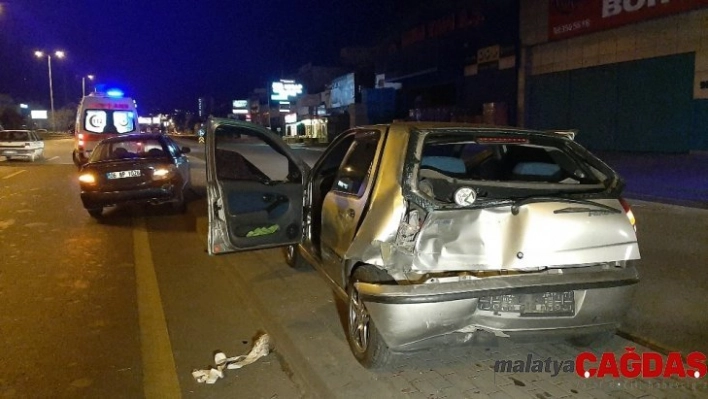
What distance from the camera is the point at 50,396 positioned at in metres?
3.86

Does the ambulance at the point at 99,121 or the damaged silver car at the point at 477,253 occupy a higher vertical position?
the ambulance at the point at 99,121

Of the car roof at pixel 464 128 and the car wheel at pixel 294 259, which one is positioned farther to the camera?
the car wheel at pixel 294 259

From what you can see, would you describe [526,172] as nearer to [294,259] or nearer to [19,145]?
[294,259]

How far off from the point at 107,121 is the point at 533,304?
1915 cm

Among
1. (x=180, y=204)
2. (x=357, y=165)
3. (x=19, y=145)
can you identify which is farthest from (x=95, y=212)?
(x=19, y=145)

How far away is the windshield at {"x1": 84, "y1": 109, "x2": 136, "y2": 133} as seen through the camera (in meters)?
19.7

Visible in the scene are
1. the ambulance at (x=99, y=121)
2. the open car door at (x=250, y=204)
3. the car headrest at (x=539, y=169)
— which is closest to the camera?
the car headrest at (x=539, y=169)

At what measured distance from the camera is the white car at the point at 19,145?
1011 inches

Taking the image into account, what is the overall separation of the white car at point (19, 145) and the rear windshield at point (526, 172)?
25.9m

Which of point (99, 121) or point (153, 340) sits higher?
point (99, 121)

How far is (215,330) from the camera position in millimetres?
5008

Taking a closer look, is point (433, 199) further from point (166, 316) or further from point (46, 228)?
point (46, 228)

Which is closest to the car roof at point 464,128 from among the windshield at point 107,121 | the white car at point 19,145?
the windshield at point 107,121

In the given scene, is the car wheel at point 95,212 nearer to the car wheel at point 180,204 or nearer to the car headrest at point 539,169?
the car wheel at point 180,204
